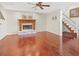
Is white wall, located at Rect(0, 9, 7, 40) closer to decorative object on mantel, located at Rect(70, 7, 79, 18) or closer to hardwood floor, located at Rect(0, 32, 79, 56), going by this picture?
hardwood floor, located at Rect(0, 32, 79, 56)

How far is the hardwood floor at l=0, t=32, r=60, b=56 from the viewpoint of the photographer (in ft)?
8.22

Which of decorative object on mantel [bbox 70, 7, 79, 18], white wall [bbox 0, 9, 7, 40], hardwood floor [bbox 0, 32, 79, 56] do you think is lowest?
hardwood floor [bbox 0, 32, 79, 56]

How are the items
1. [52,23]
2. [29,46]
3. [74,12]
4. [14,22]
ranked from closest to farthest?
[74,12]
[29,46]
[14,22]
[52,23]

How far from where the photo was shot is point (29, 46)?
294 centimetres

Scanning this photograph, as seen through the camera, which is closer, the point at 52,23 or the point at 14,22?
the point at 14,22

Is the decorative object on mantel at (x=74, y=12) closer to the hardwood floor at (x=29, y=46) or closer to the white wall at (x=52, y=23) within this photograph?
the white wall at (x=52, y=23)

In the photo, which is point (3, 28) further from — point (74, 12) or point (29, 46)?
point (74, 12)

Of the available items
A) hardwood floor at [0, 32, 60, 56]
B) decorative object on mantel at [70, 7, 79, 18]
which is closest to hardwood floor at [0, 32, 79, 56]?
hardwood floor at [0, 32, 60, 56]

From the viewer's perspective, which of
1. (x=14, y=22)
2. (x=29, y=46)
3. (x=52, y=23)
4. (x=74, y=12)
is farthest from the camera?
(x=52, y=23)

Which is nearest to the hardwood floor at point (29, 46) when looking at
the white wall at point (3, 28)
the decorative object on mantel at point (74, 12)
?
the white wall at point (3, 28)

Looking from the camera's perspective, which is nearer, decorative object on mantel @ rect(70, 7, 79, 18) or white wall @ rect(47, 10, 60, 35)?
decorative object on mantel @ rect(70, 7, 79, 18)

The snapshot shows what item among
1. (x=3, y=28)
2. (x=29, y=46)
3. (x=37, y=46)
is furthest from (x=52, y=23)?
(x=3, y=28)

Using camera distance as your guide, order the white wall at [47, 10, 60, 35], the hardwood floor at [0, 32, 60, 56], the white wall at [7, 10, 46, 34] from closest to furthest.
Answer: the hardwood floor at [0, 32, 60, 56] → the white wall at [7, 10, 46, 34] → the white wall at [47, 10, 60, 35]

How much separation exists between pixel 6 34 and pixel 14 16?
714 mm
